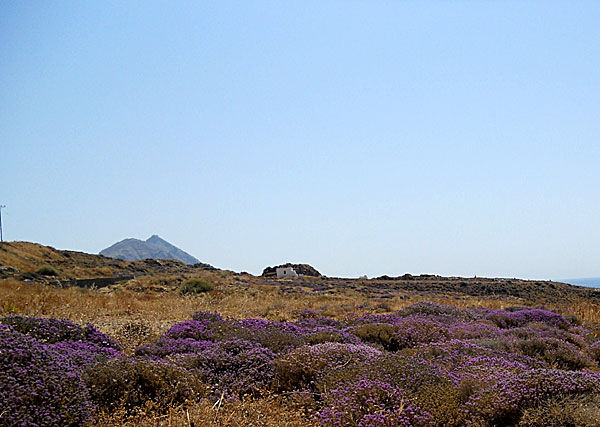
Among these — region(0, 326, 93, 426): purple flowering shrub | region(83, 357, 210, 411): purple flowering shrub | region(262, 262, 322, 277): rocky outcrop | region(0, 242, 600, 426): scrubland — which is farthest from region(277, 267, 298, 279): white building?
region(0, 326, 93, 426): purple flowering shrub

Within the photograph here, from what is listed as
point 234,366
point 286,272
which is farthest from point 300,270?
point 234,366

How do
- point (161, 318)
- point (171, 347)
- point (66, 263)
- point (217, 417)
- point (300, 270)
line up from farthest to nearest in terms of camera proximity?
1. point (300, 270)
2. point (66, 263)
3. point (161, 318)
4. point (171, 347)
5. point (217, 417)

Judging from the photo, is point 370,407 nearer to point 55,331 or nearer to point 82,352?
point 82,352

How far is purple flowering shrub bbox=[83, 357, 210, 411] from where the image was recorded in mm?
4676

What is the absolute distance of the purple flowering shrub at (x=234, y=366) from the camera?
18.0 ft

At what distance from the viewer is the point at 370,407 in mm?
4191

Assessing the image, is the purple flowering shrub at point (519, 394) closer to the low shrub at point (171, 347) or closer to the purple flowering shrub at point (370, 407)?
the purple flowering shrub at point (370, 407)

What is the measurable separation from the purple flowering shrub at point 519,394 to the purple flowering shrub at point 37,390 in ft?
11.4

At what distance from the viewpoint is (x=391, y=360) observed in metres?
5.30

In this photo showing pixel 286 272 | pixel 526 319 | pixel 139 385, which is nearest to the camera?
pixel 139 385

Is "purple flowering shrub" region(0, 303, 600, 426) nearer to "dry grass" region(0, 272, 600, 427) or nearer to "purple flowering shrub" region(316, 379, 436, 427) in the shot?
"purple flowering shrub" region(316, 379, 436, 427)

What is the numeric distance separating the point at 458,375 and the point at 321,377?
5.06 ft

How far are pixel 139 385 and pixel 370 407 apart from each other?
7.95ft

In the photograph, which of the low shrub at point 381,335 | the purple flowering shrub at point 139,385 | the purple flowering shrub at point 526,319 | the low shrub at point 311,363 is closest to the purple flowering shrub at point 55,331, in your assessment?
the purple flowering shrub at point 139,385
